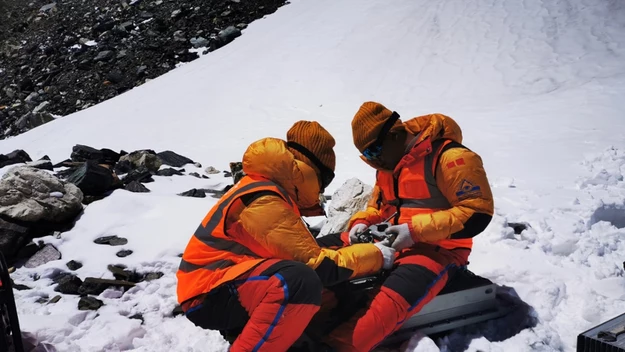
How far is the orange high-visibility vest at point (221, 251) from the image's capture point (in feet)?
8.48

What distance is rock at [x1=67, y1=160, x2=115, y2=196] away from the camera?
17.4 ft

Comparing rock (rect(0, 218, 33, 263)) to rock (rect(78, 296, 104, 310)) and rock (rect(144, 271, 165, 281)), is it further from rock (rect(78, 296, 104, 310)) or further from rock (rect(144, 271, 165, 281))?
rock (rect(144, 271, 165, 281))

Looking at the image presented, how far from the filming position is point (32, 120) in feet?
46.5

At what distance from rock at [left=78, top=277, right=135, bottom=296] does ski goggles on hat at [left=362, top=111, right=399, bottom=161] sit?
196cm

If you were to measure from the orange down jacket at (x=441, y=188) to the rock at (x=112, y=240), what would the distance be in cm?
246

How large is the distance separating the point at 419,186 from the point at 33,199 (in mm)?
3370

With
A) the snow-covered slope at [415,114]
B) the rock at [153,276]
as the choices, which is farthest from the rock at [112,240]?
the rock at [153,276]

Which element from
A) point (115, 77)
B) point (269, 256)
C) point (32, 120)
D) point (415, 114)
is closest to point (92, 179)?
point (269, 256)

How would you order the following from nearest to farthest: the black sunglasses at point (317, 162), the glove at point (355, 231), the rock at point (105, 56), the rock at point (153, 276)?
the black sunglasses at point (317, 162)
the glove at point (355, 231)
the rock at point (153, 276)
the rock at point (105, 56)

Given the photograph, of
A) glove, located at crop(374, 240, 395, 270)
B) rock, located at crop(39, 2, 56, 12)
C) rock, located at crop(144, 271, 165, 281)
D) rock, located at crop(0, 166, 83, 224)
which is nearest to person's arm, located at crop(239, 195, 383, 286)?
glove, located at crop(374, 240, 395, 270)

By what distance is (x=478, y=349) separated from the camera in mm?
2787

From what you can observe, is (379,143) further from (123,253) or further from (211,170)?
(211,170)

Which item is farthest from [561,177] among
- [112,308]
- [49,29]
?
[49,29]

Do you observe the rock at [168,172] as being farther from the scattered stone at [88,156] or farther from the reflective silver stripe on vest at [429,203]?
the reflective silver stripe on vest at [429,203]
